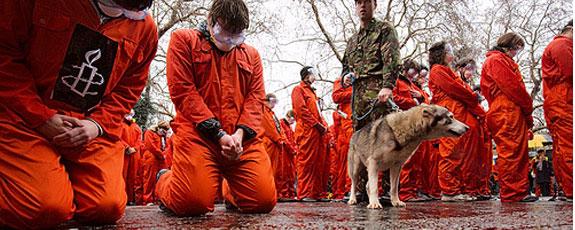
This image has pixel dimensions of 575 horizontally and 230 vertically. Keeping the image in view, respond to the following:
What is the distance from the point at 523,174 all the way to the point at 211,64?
434cm

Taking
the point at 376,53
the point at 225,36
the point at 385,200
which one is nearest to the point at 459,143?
the point at 385,200

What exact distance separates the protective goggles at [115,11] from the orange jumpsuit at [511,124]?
15.9 feet

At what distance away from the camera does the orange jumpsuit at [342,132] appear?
8.91 meters

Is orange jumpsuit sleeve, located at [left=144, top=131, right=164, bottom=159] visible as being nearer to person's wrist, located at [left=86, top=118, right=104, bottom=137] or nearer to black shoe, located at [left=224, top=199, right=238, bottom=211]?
black shoe, located at [left=224, top=199, right=238, bottom=211]

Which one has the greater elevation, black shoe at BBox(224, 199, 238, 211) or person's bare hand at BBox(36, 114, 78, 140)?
person's bare hand at BBox(36, 114, 78, 140)

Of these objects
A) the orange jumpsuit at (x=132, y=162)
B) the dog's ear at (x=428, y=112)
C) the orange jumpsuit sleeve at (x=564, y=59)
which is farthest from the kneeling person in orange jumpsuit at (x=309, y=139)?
the orange jumpsuit sleeve at (x=564, y=59)

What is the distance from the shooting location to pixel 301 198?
1035cm

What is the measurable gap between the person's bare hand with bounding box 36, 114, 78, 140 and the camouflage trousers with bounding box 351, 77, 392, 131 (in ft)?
10.6

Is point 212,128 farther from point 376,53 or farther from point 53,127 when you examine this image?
point 376,53

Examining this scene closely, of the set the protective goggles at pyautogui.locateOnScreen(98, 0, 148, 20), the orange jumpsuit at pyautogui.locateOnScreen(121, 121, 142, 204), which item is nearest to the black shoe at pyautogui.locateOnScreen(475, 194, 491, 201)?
the protective goggles at pyautogui.locateOnScreen(98, 0, 148, 20)

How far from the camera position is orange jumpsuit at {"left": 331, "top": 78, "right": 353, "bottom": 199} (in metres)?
8.91

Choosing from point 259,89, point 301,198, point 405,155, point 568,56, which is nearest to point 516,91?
point 568,56

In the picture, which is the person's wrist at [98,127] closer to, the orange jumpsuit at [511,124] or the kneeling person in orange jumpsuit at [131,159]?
the orange jumpsuit at [511,124]

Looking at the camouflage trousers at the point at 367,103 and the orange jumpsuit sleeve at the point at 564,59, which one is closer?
the camouflage trousers at the point at 367,103
